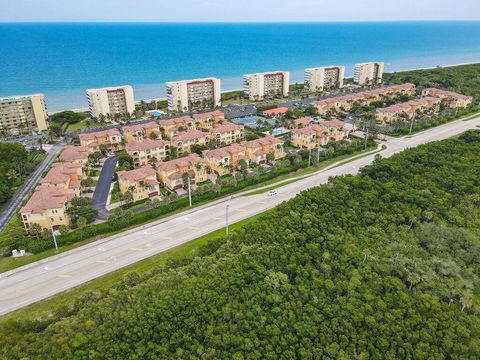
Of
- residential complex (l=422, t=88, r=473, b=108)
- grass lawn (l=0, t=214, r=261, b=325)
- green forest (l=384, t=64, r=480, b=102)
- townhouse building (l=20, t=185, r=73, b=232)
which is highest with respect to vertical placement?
green forest (l=384, t=64, r=480, b=102)

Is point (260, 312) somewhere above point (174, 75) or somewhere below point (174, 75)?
below

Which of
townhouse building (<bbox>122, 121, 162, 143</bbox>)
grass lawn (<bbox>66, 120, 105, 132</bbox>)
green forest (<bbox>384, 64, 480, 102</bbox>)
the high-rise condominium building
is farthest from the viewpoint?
green forest (<bbox>384, 64, 480, 102</bbox>)

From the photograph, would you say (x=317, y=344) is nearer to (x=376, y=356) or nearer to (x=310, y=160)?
(x=376, y=356)

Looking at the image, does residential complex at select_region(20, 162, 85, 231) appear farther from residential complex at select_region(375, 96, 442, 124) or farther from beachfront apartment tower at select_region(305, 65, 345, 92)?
beachfront apartment tower at select_region(305, 65, 345, 92)

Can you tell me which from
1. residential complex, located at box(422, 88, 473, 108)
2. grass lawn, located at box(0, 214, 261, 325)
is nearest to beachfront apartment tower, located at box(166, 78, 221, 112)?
grass lawn, located at box(0, 214, 261, 325)

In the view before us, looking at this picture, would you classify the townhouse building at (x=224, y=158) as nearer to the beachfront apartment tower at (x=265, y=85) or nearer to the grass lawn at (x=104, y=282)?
the grass lawn at (x=104, y=282)

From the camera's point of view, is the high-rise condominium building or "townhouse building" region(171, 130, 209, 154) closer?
"townhouse building" region(171, 130, 209, 154)

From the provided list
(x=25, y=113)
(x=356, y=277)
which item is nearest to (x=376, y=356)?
(x=356, y=277)
